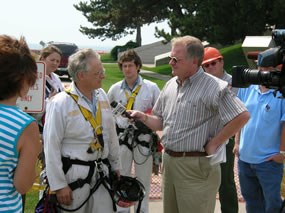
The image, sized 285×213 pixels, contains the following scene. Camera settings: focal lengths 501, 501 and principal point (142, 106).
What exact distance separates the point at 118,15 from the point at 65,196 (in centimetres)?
4028

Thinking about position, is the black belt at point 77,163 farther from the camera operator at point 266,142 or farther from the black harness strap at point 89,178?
the camera operator at point 266,142

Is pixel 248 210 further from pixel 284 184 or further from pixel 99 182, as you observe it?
pixel 284 184

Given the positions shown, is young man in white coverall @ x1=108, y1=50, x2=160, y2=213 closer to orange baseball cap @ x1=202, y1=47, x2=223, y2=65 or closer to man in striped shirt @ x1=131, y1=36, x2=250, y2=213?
orange baseball cap @ x1=202, y1=47, x2=223, y2=65

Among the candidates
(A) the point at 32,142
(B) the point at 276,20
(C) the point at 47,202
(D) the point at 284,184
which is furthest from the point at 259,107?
(B) the point at 276,20

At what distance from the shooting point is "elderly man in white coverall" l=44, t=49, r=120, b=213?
378cm

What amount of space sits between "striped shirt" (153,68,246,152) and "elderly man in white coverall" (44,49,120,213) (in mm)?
597

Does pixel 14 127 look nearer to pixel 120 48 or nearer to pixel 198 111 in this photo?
pixel 198 111

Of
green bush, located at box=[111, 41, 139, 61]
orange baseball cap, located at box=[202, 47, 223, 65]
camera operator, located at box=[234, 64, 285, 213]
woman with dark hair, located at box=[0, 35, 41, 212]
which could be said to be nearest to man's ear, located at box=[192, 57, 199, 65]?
camera operator, located at box=[234, 64, 285, 213]

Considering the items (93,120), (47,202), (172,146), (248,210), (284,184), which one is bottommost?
(284,184)

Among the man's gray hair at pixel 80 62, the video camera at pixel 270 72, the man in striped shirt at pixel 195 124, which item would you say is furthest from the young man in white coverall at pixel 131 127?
the video camera at pixel 270 72

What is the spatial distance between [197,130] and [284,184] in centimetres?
393

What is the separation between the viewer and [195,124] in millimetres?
4012

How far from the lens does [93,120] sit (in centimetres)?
388

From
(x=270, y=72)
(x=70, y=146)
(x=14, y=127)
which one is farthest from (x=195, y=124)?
(x=14, y=127)
